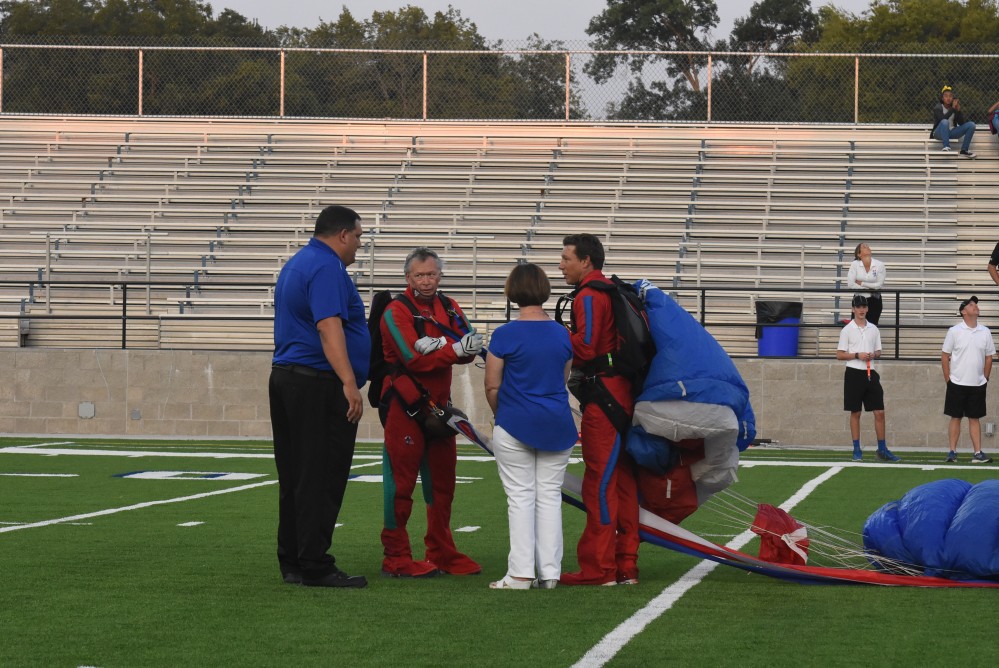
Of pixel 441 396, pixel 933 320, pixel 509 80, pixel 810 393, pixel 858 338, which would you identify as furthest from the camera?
pixel 509 80

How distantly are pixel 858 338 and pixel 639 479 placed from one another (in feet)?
31.2

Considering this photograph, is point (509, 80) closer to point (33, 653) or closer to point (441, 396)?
point (441, 396)

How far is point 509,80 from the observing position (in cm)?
2805

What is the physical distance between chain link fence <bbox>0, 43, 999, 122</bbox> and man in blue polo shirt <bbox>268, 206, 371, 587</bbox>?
829 inches

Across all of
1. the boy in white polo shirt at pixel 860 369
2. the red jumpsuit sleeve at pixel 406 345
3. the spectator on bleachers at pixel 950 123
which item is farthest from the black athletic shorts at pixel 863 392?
the spectator on bleachers at pixel 950 123

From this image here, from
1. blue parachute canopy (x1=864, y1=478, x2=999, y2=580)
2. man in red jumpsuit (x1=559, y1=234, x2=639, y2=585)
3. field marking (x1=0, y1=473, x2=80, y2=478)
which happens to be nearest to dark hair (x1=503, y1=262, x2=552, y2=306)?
man in red jumpsuit (x1=559, y1=234, x2=639, y2=585)

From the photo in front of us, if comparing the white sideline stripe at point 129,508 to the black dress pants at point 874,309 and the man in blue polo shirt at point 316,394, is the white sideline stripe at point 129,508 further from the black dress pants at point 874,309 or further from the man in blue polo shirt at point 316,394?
the black dress pants at point 874,309

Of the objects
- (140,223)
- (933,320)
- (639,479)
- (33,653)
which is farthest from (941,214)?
(33,653)

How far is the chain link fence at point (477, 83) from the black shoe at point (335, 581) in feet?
70.1

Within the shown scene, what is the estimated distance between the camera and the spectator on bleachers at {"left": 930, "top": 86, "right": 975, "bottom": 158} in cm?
2616

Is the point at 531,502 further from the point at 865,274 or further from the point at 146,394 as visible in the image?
the point at 146,394

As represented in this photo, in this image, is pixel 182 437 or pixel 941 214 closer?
pixel 182 437

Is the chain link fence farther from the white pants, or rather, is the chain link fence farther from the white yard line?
the white pants

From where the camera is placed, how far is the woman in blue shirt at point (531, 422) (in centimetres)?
726
